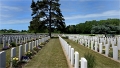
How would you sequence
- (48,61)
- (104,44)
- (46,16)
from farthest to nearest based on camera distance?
(46,16) → (104,44) → (48,61)

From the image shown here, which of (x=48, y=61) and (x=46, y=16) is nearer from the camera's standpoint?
(x=48, y=61)

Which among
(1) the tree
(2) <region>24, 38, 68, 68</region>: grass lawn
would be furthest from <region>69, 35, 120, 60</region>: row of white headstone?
(1) the tree

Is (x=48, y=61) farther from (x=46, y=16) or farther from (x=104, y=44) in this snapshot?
(x=46, y=16)

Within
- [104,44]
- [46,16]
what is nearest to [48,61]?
[104,44]

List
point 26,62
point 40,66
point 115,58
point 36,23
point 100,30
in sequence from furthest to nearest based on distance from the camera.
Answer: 1. point 36,23
2. point 100,30
3. point 115,58
4. point 26,62
5. point 40,66

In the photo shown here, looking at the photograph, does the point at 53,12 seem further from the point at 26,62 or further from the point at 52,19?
the point at 26,62

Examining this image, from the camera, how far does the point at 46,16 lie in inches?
1852

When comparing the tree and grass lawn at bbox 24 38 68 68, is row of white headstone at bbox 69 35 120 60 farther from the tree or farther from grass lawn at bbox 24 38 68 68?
the tree

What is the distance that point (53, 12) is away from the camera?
46.7 m

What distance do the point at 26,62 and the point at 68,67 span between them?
2552 millimetres

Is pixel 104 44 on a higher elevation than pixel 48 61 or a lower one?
higher

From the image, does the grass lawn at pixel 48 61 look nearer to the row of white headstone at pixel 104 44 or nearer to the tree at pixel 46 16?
the row of white headstone at pixel 104 44

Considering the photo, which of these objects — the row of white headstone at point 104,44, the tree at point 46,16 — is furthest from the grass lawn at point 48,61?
the tree at point 46,16

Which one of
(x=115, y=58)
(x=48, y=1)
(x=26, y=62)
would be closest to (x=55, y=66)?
(x=26, y=62)
